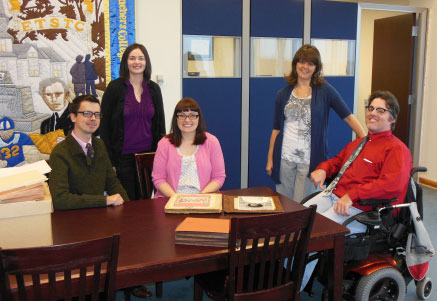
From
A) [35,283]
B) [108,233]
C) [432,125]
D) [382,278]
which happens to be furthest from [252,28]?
[35,283]

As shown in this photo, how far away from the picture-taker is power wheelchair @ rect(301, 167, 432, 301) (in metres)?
2.12

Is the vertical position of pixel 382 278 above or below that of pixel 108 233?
below

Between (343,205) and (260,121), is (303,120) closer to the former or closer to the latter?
(343,205)

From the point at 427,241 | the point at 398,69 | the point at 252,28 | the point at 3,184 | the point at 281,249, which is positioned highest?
the point at 252,28

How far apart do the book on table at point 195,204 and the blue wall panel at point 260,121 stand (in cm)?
239

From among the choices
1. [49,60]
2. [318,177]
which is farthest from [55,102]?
[318,177]

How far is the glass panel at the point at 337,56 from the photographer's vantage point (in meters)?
4.76

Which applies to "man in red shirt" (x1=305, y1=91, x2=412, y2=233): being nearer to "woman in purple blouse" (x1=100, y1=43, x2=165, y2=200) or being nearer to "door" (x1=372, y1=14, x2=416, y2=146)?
"woman in purple blouse" (x1=100, y1=43, x2=165, y2=200)

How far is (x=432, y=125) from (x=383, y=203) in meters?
3.47

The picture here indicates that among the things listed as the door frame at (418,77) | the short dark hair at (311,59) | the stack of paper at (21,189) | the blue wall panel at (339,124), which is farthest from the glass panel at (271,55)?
the stack of paper at (21,189)

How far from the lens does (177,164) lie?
2443mm

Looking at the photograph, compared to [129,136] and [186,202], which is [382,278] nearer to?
Result: [186,202]

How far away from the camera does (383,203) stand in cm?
222

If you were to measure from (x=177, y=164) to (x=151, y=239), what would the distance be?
0.84 metres
